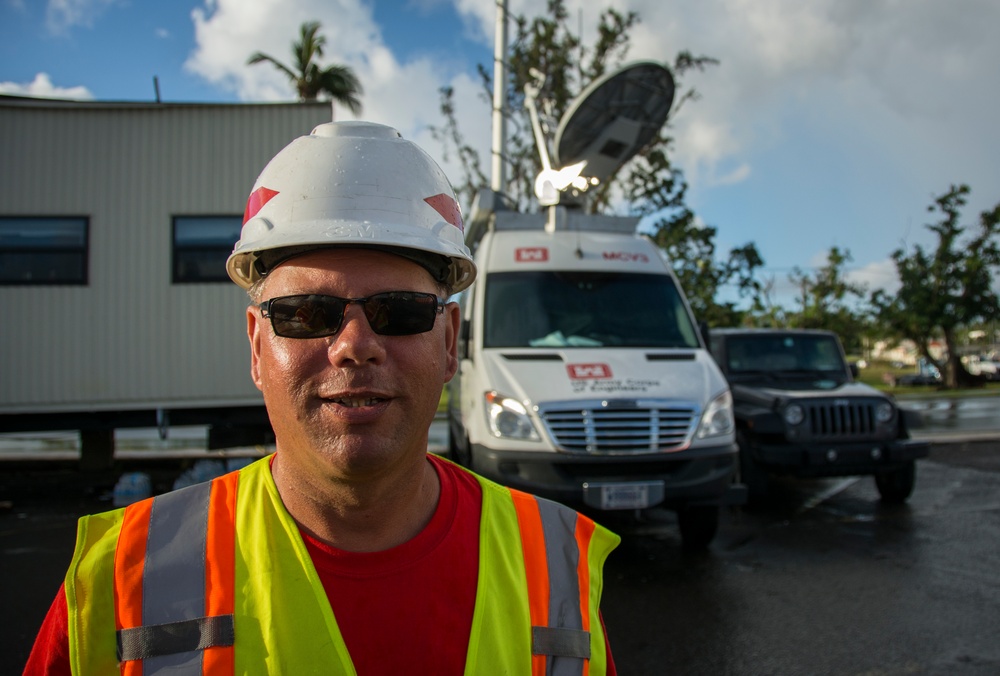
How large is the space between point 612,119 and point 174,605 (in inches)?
266

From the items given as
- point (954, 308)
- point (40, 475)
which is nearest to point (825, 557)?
point (40, 475)

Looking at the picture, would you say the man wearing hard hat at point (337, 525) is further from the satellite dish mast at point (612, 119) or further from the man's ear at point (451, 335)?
the satellite dish mast at point (612, 119)

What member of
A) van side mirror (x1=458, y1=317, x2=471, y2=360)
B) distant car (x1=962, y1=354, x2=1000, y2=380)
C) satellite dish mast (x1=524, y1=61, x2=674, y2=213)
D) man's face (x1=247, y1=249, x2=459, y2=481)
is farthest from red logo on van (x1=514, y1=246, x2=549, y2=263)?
distant car (x1=962, y1=354, x2=1000, y2=380)

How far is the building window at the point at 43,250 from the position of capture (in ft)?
28.9

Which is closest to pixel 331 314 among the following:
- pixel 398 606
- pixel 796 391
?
pixel 398 606

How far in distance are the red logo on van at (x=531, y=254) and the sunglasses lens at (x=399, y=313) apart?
5141 millimetres

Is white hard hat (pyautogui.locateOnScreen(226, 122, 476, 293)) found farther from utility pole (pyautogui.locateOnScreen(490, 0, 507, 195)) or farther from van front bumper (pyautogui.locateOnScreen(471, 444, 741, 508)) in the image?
utility pole (pyautogui.locateOnScreen(490, 0, 507, 195))

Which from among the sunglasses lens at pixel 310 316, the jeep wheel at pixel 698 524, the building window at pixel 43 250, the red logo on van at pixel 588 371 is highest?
the building window at pixel 43 250

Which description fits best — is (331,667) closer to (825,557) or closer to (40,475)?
(825,557)

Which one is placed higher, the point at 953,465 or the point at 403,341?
the point at 403,341

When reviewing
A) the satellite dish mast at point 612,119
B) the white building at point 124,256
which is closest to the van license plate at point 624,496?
the satellite dish mast at point 612,119

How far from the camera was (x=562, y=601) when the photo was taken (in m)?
1.62

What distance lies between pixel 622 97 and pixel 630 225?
1.25 meters

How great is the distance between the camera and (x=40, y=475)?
10812 mm
